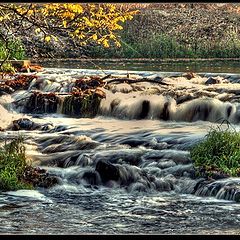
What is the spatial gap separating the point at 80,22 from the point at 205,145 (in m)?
1.57

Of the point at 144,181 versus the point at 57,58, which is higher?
the point at 57,58

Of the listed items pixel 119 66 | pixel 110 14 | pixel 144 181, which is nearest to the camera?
pixel 110 14

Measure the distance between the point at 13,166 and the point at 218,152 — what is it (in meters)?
1.83

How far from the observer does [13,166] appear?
23.8ft

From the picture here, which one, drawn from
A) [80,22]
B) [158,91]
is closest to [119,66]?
[158,91]

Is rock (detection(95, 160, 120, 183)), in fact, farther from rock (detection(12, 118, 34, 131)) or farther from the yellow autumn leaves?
the yellow autumn leaves

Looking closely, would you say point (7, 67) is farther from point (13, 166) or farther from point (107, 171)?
point (107, 171)

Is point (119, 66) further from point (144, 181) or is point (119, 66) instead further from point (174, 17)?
point (144, 181)

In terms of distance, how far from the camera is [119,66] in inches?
293

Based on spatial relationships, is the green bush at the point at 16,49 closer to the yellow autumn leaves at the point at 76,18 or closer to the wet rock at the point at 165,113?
the yellow autumn leaves at the point at 76,18

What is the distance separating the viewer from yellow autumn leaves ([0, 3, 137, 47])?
246 inches

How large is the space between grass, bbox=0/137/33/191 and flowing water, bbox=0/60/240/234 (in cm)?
9

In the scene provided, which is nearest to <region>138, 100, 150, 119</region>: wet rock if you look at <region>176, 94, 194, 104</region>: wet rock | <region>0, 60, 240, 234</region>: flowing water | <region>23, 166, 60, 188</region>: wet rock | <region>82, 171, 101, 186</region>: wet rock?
<region>0, 60, 240, 234</region>: flowing water

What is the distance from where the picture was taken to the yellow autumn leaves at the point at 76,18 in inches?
246
